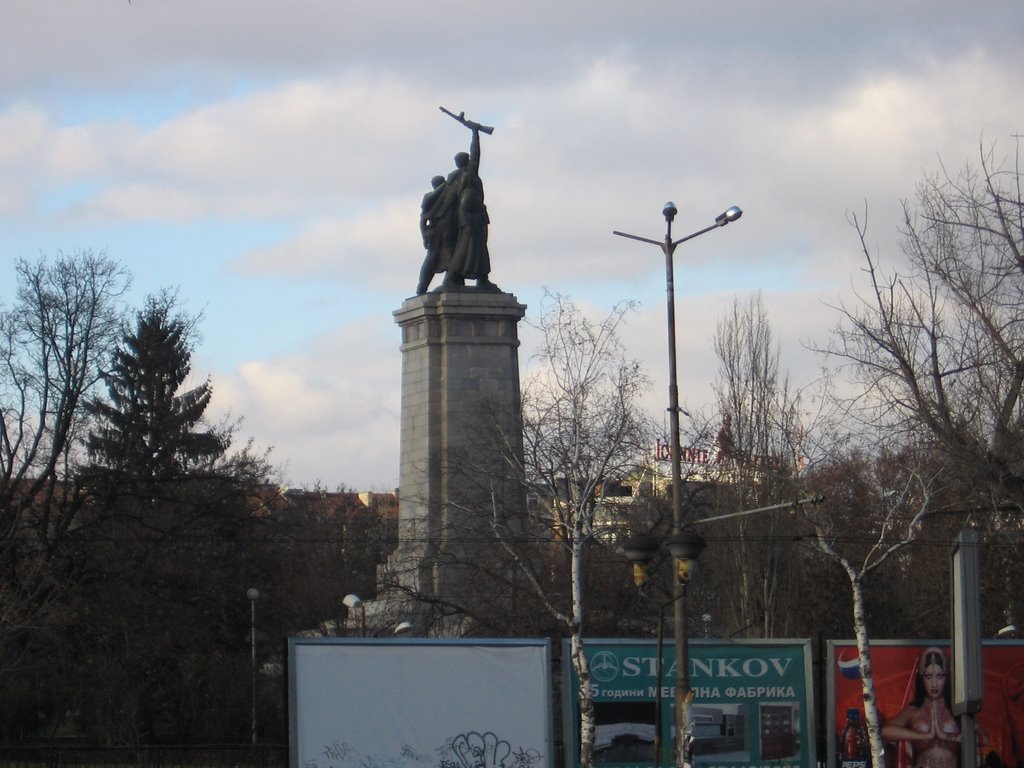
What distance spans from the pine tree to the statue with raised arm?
12.2 meters

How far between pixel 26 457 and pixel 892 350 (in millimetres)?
22838

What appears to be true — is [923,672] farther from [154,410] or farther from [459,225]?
[154,410]

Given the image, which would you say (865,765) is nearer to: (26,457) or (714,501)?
(714,501)

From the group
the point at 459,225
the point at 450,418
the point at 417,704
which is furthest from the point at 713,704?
→ the point at 459,225

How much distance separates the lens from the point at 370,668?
2234 cm

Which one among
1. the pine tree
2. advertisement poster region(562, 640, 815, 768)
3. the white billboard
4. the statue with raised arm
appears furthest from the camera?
the pine tree

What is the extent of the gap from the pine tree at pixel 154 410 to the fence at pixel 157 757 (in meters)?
22.3

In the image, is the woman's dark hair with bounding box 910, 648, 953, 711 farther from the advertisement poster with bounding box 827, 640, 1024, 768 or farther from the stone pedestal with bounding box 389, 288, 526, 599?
the stone pedestal with bounding box 389, 288, 526, 599

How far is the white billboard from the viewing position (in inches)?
874

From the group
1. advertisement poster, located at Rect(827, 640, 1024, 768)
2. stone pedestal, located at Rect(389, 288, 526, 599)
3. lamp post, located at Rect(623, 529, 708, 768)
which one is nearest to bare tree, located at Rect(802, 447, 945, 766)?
advertisement poster, located at Rect(827, 640, 1024, 768)

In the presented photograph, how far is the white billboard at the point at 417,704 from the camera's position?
874 inches

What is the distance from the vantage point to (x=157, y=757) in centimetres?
2456

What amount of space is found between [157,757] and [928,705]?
1112 cm

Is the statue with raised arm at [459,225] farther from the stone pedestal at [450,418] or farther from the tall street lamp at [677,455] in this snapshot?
the tall street lamp at [677,455]
